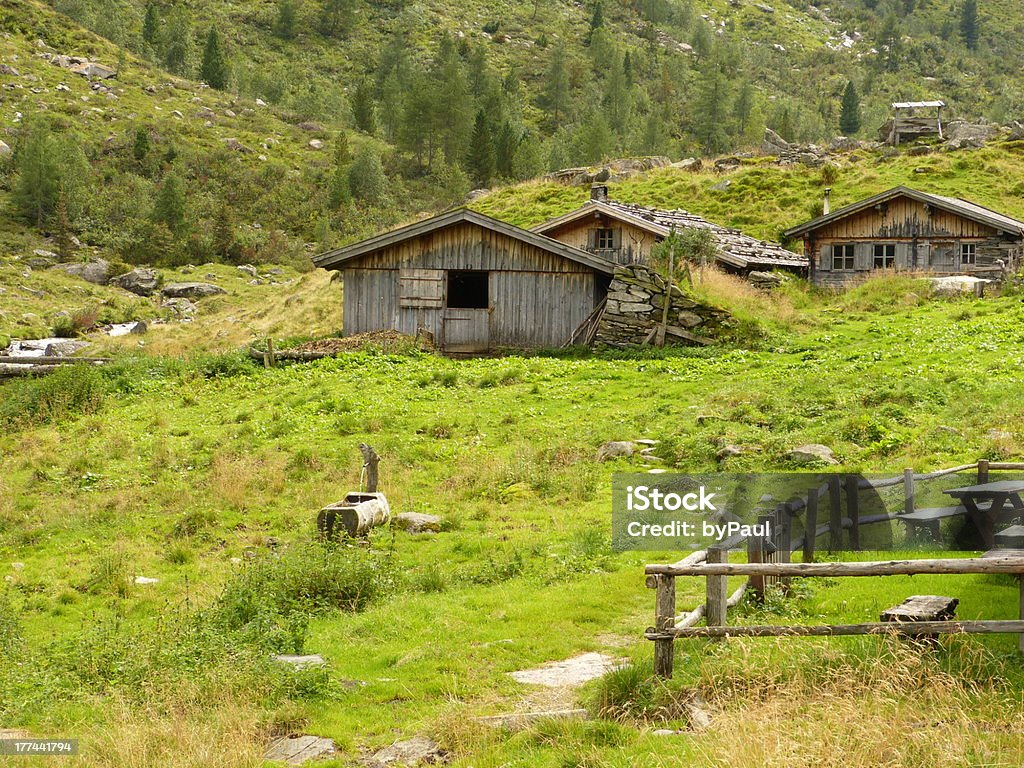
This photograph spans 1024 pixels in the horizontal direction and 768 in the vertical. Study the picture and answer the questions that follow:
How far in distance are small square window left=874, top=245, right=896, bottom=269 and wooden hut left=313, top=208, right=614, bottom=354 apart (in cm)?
1419

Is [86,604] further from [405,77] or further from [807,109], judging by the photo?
[807,109]

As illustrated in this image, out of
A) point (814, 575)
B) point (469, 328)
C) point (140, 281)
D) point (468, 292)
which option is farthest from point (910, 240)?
point (140, 281)

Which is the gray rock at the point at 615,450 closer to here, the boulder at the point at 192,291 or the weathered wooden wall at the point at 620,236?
the weathered wooden wall at the point at 620,236

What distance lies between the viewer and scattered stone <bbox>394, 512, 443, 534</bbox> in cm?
1562

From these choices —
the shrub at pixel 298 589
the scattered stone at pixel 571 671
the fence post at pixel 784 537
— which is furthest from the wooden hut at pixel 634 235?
the scattered stone at pixel 571 671

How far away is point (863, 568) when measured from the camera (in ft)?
26.3

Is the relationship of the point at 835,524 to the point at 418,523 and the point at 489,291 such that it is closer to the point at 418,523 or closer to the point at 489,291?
the point at 418,523

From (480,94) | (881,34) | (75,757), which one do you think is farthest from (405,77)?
(75,757)

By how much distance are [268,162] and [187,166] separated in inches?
253

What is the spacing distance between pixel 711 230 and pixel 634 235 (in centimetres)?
305

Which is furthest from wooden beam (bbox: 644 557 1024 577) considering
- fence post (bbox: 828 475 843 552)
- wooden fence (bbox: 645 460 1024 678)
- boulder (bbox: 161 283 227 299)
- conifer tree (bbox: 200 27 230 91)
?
conifer tree (bbox: 200 27 230 91)

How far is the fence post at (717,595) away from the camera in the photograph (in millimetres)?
9320

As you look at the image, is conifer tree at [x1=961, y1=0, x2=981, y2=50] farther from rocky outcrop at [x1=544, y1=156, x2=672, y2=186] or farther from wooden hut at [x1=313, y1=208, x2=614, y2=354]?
wooden hut at [x1=313, y1=208, x2=614, y2=354]

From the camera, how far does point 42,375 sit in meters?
29.8
